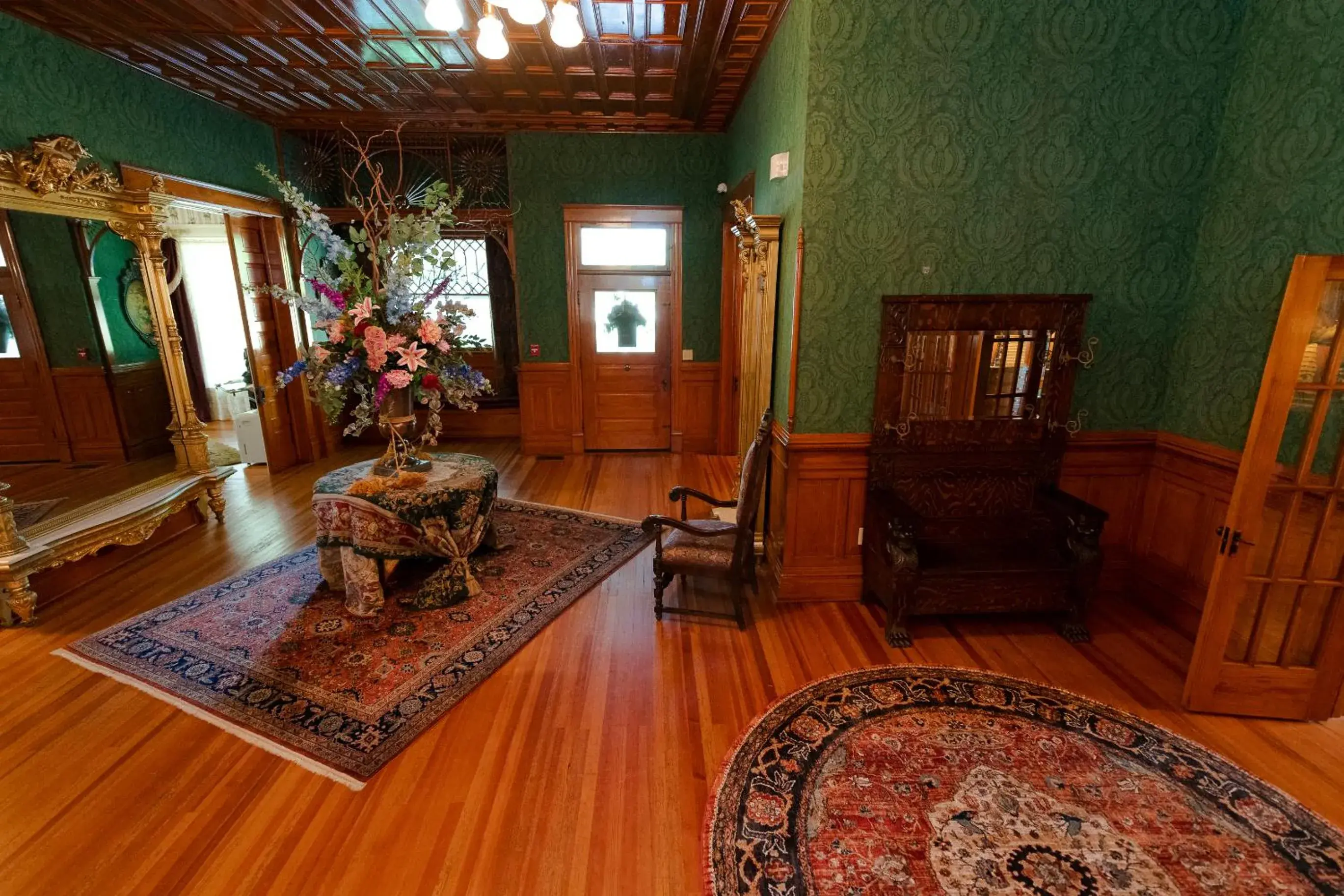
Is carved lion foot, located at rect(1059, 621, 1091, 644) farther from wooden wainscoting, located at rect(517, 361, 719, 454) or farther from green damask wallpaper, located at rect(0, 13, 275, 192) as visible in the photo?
green damask wallpaper, located at rect(0, 13, 275, 192)

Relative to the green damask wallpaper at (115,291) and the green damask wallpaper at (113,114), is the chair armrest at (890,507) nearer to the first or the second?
the green damask wallpaper at (115,291)

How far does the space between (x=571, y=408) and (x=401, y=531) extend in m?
3.57

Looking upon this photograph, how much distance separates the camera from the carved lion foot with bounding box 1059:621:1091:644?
2980 millimetres

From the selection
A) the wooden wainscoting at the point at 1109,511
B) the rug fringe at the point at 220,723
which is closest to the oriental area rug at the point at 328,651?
the rug fringe at the point at 220,723

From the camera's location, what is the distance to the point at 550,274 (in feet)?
20.4

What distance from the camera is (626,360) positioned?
648cm

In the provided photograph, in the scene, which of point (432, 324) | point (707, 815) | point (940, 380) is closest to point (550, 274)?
point (432, 324)

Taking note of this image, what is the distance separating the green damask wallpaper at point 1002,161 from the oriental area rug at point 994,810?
1570mm

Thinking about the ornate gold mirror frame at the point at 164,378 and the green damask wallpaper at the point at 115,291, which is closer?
the ornate gold mirror frame at the point at 164,378

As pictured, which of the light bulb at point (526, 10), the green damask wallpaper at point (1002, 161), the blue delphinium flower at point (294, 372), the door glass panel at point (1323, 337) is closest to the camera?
the door glass panel at point (1323, 337)

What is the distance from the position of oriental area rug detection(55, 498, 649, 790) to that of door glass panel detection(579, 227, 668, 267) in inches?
139

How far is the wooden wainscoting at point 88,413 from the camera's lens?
3.55m

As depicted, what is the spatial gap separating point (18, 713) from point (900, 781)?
3672 millimetres

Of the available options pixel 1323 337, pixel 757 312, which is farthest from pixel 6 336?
pixel 1323 337
